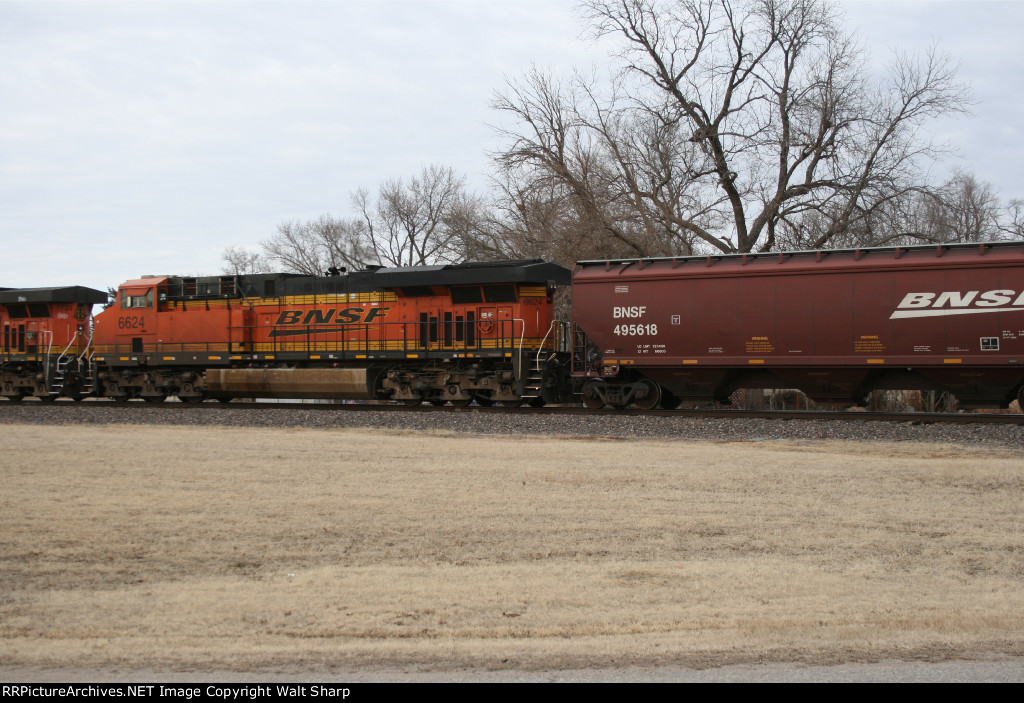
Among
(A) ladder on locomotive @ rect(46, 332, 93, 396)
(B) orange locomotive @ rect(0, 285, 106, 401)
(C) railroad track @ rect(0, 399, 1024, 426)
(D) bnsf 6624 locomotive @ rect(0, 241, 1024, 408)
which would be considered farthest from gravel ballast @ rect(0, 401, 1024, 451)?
(B) orange locomotive @ rect(0, 285, 106, 401)

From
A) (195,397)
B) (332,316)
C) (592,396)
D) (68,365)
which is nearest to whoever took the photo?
(592,396)

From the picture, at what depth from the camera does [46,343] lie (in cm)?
2733

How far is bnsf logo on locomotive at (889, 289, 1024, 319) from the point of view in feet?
54.5

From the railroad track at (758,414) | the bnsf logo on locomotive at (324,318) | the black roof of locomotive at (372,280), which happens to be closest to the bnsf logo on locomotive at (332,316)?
the bnsf logo on locomotive at (324,318)

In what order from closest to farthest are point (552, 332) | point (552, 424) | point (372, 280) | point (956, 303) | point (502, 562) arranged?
1. point (502, 562)
2. point (956, 303)
3. point (552, 424)
4. point (552, 332)
5. point (372, 280)

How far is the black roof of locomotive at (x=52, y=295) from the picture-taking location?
27.4m

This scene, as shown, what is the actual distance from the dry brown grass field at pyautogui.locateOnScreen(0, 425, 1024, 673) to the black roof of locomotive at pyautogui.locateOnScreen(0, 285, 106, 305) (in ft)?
56.5

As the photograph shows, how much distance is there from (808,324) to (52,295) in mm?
22587

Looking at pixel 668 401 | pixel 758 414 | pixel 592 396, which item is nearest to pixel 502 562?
pixel 758 414

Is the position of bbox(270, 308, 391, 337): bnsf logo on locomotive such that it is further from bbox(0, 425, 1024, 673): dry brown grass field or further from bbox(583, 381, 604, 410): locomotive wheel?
bbox(0, 425, 1024, 673): dry brown grass field

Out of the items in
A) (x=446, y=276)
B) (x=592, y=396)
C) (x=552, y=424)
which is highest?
(x=446, y=276)

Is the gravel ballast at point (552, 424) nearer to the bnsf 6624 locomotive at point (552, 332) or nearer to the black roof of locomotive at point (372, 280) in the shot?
the bnsf 6624 locomotive at point (552, 332)
